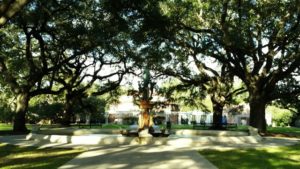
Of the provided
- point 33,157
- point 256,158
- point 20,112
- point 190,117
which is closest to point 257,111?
point 256,158

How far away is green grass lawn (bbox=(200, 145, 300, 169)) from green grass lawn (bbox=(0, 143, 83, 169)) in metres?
4.91

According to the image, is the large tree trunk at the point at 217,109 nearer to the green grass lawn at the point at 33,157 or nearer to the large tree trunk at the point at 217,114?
the large tree trunk at the point at 217,114

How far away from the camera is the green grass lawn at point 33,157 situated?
13.3 metres

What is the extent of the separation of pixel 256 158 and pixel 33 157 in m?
7.68

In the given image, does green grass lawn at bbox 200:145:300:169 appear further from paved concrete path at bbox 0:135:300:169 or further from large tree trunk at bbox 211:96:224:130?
large tree trunk at bbox 211:96:224:130

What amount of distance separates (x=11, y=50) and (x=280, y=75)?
64.6ft

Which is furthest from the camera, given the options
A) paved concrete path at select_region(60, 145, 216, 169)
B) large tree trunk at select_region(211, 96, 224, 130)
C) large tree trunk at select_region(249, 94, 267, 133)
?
large tree trunk at select_region(211, 96, 224, 130)

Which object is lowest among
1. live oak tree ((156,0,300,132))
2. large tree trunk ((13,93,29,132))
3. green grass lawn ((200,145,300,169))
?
green grass lawn ((200,145,300,169))

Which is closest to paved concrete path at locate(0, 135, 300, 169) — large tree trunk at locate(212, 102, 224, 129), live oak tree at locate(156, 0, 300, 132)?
live oak tree at locate(156, 0, 300, 132)

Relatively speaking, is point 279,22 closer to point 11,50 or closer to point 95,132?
point 95,132

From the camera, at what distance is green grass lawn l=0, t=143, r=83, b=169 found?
13336 millimetres

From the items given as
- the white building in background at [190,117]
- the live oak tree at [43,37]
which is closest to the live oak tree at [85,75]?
the live oak tree at [43,37]

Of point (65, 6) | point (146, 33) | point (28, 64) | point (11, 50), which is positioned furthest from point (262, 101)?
point (11, 50)

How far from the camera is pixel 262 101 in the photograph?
31.0 metres
